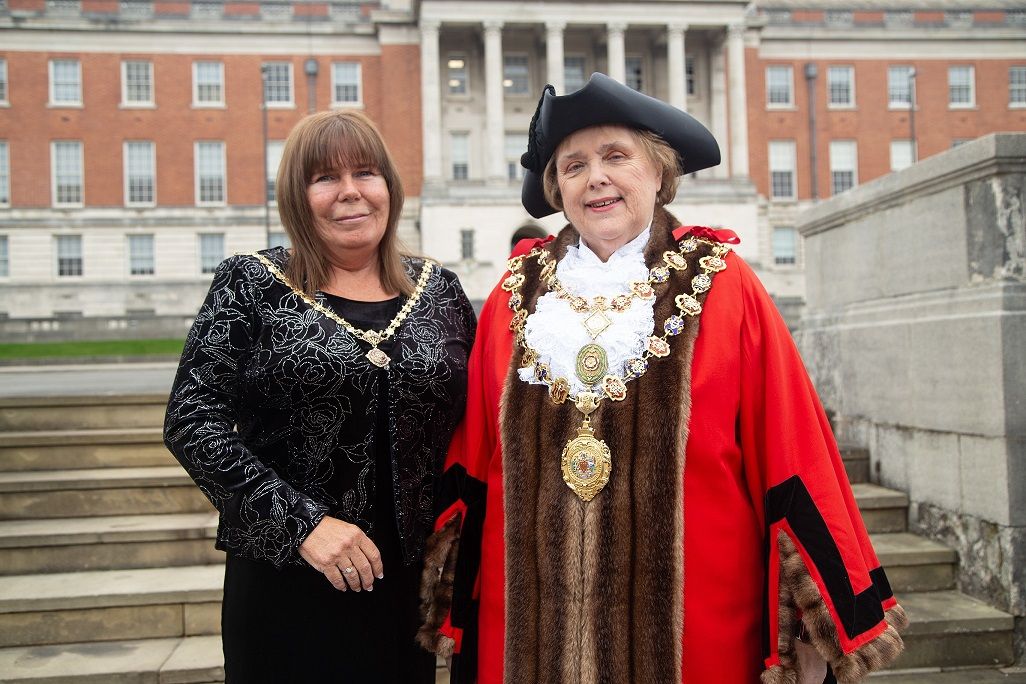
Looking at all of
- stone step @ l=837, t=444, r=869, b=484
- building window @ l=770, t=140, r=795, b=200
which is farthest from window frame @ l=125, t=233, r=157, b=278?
stone step @ l=837, t=444, r=869, b=484

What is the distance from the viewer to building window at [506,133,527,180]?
42.5 metres

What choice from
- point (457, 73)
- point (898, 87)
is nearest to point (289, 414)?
point (457, 73)

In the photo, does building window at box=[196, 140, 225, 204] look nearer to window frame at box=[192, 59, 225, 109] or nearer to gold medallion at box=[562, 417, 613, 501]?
window frame at box=[192, 59, 225, 109]

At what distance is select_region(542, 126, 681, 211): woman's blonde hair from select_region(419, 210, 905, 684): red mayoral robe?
329 millimetres

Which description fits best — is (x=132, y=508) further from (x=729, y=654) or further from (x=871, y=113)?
(x=871, y=113)

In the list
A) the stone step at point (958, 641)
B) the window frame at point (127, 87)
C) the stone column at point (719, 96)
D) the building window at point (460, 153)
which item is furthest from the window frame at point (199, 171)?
the stone step at point (958, 641)

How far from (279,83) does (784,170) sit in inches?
1050

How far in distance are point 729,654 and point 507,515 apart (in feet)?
2.30

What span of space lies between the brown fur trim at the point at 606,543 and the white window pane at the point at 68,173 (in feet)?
144

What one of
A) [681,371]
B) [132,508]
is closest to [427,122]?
[132,508]

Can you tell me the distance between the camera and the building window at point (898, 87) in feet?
150

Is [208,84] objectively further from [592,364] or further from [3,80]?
[592,364]

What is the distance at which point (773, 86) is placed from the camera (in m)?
45.1

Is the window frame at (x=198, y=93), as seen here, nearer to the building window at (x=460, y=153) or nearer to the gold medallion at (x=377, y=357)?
the building window at (x=460, y=153)
